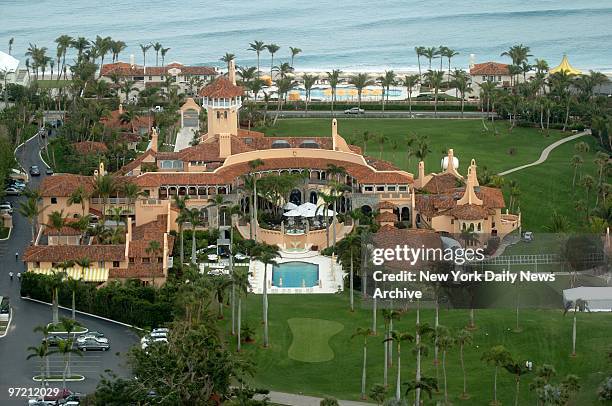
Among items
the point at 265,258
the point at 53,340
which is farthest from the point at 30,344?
the point at 265,258

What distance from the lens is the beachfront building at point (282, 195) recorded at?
11925cm

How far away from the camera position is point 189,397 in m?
82.0

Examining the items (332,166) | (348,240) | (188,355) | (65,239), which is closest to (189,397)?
(188,355)

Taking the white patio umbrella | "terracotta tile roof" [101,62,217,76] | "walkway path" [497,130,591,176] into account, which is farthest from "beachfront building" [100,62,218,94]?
the white patio umbrella

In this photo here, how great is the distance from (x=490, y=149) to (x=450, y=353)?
57215mm

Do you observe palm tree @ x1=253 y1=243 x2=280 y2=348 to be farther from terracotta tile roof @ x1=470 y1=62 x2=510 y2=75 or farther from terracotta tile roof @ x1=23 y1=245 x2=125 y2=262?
terracotta tile roof @ x1=470 y1=62 x2=510 y2=75

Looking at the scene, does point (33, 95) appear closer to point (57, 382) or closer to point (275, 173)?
point (275, 173)

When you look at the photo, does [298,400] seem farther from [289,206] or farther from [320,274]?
[289,206]

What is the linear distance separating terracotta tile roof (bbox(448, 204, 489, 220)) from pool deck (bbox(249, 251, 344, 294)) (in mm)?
9857

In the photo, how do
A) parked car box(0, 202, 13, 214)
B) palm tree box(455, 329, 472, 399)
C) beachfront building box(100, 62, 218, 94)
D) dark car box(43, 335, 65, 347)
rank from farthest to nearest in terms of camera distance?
beachfront building box(100, 62, 218, 94) → parked car box(0, 202, 13, 214) → dark car box(43, 335, 65, 347) → palm tree box(455, 329, 472, 399)

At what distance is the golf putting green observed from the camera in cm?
9562

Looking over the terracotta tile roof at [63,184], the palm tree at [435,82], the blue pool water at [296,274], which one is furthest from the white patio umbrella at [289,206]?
the palm tree at [435,82]

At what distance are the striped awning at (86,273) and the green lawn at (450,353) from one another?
10157mm

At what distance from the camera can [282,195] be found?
125 meters
